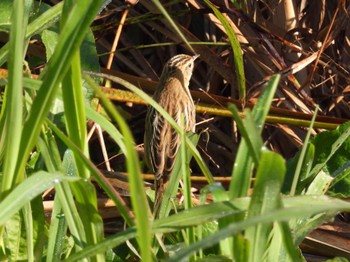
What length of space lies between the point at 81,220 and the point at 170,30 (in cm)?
217

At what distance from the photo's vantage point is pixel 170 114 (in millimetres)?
4230

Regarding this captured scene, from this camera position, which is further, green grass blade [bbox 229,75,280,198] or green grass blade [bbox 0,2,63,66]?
green grass blade [bbox 0,2,63,66]

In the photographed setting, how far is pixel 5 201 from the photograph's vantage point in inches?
74.5

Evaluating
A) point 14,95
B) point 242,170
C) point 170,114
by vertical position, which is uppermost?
point 14,95

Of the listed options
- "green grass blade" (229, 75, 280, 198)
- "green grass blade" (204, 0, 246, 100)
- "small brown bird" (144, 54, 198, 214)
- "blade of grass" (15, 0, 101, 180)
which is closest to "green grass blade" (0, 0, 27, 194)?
"blade of grass" (15, 0, 101, 180)

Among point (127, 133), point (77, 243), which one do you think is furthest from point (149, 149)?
point (127, 133)

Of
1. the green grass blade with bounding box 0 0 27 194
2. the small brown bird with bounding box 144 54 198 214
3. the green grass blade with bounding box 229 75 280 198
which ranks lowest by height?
the small brown bird with bounding box 144 54 198 214

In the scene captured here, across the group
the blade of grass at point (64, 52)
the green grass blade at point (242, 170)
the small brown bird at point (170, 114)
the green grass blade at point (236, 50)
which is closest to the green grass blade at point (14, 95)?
the blade of grass at point (64, 52)

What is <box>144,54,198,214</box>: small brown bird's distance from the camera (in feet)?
13.1

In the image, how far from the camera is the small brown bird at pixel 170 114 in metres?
3.98

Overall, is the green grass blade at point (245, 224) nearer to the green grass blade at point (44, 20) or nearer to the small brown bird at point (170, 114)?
the green grass blade at point (44, 20)

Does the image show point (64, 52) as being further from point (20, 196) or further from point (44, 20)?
point (44, 20)

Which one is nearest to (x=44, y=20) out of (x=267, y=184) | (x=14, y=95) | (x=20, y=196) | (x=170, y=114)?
(x=14, y=95)

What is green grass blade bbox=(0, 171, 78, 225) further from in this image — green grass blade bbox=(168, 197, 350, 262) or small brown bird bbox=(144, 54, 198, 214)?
small brown bird bbox=(144, 54, 198, 214)
